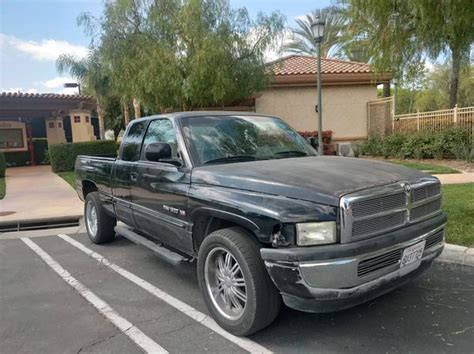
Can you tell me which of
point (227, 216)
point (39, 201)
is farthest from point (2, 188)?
point (227, 216)

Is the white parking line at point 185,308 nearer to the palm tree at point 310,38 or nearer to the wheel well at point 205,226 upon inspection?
the wheel well at point 205,226

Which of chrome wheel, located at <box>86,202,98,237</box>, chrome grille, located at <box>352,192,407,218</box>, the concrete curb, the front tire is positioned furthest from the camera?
chrome wheel, located at <box>86,202,98,237</box>

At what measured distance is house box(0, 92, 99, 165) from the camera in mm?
18633

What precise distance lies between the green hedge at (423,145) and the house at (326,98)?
4.32 feet

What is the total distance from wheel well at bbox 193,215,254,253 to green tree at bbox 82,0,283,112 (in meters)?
9.64

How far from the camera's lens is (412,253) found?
319cm

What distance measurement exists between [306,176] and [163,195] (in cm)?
166

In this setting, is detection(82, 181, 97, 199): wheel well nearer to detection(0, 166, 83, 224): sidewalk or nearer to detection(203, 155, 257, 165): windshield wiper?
detection(0, 166, 83, 224): sidewalk

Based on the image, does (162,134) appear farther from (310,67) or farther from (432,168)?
(310,67)

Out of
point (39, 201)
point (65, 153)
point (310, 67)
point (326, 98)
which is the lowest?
point (39, 201)

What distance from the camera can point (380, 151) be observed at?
54.3 ft

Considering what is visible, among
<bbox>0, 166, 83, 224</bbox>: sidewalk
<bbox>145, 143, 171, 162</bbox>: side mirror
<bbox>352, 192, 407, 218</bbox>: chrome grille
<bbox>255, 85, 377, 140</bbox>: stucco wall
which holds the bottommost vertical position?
<bbox>0, 166, 83, 224</bbox>: sidewalk

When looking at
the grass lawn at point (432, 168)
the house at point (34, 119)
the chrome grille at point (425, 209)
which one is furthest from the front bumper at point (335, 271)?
the house at point (34, 119)

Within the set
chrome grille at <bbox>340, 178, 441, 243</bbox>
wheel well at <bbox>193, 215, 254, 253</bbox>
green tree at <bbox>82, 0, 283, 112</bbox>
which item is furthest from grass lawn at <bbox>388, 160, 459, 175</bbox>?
wheel well at <bbox>193, 215, 254, 253</bbox>
